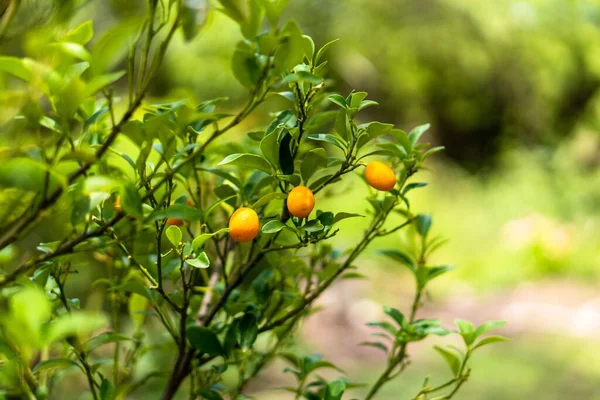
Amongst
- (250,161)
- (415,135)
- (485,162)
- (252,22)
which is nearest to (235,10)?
(252,22)

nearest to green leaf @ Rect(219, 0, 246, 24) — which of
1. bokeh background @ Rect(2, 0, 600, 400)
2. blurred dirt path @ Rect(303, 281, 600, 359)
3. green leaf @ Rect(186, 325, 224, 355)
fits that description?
green leaf @ Rect(186, 325, 224, 355)

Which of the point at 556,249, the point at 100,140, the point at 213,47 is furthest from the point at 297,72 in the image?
the point at 213,47

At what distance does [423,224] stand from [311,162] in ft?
0.63

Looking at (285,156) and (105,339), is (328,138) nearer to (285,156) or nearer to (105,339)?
(285,156)

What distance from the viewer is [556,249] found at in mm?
3385

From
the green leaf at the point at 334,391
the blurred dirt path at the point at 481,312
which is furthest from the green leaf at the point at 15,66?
the blurred dirt path at the point at 481,312

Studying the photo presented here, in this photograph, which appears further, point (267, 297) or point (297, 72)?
point (267, 297)

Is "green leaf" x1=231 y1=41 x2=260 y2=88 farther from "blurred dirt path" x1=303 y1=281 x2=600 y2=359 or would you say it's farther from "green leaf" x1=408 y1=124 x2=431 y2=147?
"blurred dirt path" x1=303 y1=281 x2=600 y2=359

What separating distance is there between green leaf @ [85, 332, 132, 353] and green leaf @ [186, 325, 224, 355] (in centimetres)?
5

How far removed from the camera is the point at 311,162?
1.49 feet

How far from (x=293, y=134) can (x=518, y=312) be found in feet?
8.65

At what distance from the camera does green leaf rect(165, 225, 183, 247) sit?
1.44ft

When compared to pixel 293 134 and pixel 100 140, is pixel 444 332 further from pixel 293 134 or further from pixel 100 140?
pixel 100 140

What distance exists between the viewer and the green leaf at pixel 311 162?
45 cm
